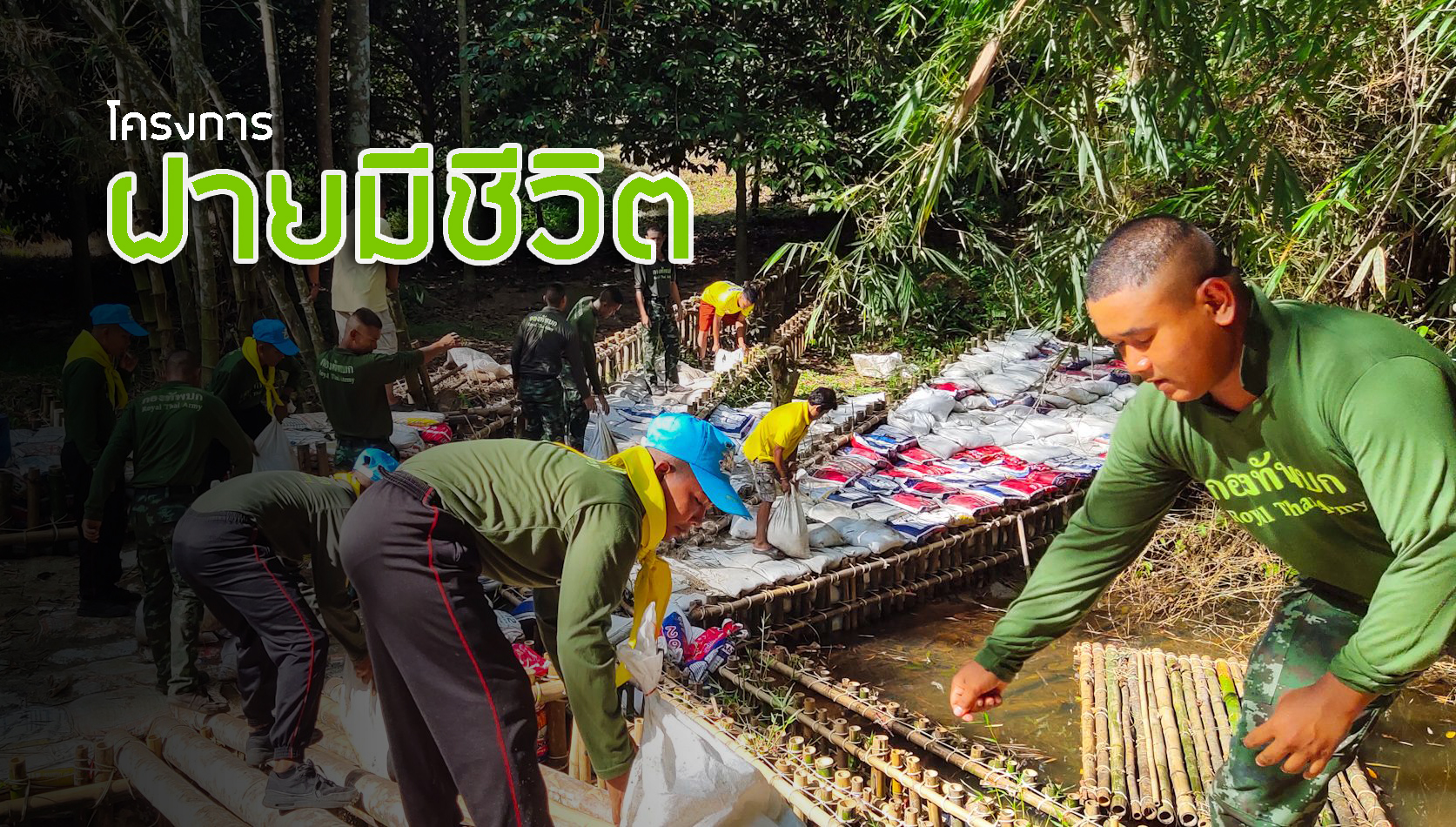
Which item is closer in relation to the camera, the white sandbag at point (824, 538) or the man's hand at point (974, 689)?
the man's hand at point (974, 689)

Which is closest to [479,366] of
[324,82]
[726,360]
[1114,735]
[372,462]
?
[726,360]

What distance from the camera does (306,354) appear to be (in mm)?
7434

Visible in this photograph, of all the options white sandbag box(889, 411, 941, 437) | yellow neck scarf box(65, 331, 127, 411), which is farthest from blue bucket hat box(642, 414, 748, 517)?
white sandbag box(889, 411, 941, 437)

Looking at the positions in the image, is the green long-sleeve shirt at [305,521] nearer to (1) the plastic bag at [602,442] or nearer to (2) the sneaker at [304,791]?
(2) the sneaker at [304,791]

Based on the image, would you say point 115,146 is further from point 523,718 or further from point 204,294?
point 523,718

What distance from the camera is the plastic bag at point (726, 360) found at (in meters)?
9.62

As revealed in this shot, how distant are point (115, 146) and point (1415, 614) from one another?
8.67 m

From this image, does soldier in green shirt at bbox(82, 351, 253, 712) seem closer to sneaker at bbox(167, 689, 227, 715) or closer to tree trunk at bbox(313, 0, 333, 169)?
sneaker at bbox(167, 689, 227, 715)

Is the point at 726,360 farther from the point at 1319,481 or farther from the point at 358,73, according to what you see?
the point at 1319,481

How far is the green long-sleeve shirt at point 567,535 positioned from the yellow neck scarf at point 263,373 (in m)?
3.29

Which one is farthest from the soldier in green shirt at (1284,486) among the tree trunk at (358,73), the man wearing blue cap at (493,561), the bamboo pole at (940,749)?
the tree trunk at (358,73)

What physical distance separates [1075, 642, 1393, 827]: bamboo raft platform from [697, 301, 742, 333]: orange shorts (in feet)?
18.8

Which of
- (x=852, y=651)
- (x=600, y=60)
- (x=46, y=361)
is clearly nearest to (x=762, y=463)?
(x=852, y=651)

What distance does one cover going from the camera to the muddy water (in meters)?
4.61
